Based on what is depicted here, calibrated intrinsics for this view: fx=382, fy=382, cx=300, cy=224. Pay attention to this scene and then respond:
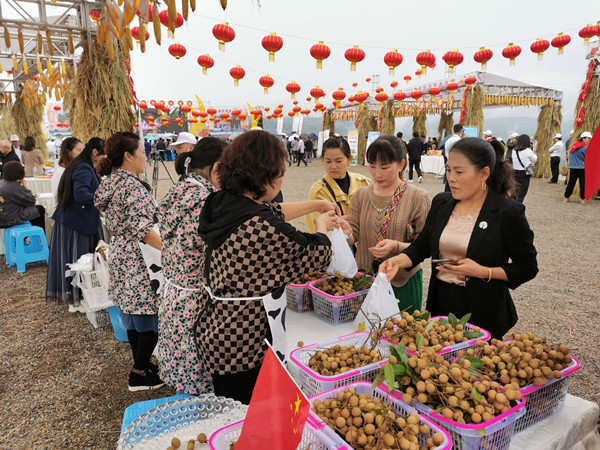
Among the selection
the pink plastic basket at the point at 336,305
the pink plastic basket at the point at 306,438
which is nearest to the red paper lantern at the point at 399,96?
the pink plastic basket at the point at 336,305

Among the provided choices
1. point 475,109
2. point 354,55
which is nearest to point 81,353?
point 354,55

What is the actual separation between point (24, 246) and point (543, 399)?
6645 millimetres

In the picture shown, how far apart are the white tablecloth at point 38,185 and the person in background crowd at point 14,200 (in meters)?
2.22

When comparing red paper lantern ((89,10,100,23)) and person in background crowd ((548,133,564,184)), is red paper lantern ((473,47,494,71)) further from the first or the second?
red paper lantern ((89,10,100,23))

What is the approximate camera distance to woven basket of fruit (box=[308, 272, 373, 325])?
200 cm

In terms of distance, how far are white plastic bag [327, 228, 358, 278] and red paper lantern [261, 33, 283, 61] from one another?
642cm

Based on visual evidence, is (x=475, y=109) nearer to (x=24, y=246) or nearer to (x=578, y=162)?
(x=578, y=162)

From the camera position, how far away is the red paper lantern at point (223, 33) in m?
7.04

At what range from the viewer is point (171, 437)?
1.30m

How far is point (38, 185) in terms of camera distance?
7641 millimetres

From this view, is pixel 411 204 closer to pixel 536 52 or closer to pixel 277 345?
pixel 277 345

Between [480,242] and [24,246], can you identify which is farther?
[24,246]

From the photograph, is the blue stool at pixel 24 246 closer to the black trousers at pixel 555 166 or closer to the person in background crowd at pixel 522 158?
the person in background crowd at pixel 522 158

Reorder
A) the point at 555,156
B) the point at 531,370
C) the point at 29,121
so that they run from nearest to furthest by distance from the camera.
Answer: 1. the point at 531,370
2. the point at 29,121
3. the point at 555,156
